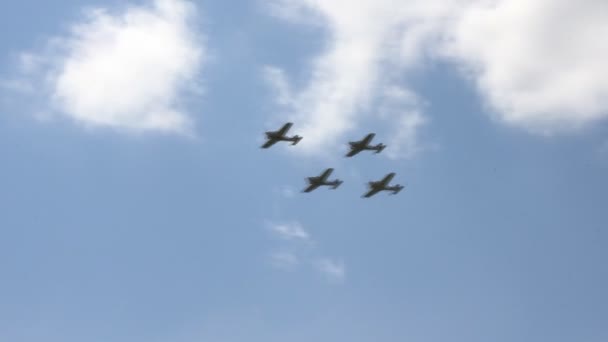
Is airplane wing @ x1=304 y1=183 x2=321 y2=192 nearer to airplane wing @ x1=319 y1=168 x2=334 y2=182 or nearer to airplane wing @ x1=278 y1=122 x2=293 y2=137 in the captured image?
airplane wing @ x1=319 y1=168 x2=334 y2=182

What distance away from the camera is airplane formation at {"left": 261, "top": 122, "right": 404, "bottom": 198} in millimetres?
105188

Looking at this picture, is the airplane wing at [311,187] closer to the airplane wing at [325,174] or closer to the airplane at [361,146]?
the airplane wing at [325,174]

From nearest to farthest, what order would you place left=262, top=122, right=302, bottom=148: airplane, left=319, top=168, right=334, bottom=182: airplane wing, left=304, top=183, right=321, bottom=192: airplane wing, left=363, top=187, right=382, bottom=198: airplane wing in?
left=262, top=122, right=302, bottom=148: airplane < left=319, top=168, right=334, bottom=182: airplane wing < left=304, top=183, right=321, bottom=192: airplane wing < left=363, top=187, right=382, bottom=198: airplane wing

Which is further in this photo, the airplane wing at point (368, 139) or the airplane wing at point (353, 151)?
the airplane wing at point (353, 151)

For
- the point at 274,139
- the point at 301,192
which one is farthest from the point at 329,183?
the point at 274,139

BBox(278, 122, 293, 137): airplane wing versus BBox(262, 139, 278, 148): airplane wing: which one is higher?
BBox(278, 122, 293, 137): airplane wing

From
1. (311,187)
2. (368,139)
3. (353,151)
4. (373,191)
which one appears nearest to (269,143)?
(353,151)

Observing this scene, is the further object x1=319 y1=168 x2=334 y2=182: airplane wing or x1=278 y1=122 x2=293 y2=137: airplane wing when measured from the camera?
x1=319 y1=168 x2=334 y2=182: airplane wing

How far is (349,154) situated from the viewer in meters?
109

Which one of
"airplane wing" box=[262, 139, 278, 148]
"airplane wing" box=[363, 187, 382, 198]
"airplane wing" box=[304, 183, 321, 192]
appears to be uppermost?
"airplane wing" box=[262, 139, 278, 148]

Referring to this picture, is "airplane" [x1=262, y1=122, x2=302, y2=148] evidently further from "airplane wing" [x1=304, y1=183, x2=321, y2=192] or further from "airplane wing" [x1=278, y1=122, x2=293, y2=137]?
"airplane wing" [x1=304, y1=183, x2=321, y2=192]

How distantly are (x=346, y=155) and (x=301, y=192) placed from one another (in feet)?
Result: 27.7

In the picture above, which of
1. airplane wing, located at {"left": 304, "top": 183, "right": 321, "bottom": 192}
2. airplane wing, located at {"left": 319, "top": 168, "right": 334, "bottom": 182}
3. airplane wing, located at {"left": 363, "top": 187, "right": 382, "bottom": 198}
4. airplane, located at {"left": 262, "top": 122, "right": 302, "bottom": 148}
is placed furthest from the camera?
airplane wing, located at {"left": 363, "top": 187, "right": 382, "bottom": 198}

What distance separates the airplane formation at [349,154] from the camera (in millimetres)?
105188
